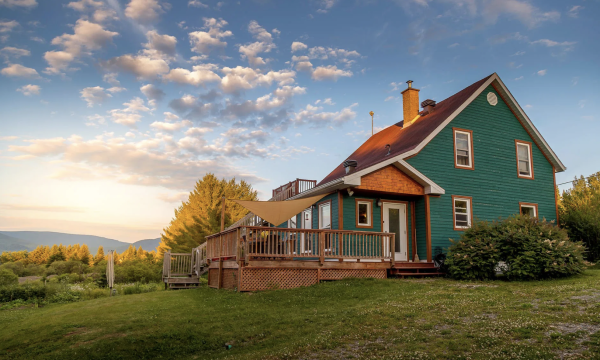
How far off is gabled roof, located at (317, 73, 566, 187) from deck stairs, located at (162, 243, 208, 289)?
266 inches

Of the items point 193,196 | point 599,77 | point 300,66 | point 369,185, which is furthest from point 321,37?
point 193,196

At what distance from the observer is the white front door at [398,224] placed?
645 inches

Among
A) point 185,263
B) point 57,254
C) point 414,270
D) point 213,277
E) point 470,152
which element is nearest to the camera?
point 414,270

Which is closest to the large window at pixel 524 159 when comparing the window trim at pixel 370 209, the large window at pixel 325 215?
the window trim at pixel 370 209

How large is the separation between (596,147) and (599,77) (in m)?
6.02

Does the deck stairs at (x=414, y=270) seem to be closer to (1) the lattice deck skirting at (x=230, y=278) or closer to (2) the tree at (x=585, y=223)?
(1) the lattice deck skirting at (x=230, y=278)

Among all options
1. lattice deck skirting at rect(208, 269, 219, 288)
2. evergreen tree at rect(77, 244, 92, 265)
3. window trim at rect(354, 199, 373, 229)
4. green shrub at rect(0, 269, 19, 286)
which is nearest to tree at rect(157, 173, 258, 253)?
green shrub at rect(0, 269, 19, 286)

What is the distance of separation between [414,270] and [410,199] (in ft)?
9.94

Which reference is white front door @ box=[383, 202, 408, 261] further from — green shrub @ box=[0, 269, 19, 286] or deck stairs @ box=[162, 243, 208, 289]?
green shrub @ box=[0, 269, 19, 286]

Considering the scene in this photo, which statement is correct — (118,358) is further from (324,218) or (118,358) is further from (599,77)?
(599,77)

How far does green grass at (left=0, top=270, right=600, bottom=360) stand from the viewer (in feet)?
18.8

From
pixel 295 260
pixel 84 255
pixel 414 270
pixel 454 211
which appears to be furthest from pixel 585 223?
pixel 84 255

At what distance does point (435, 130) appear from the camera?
661 inches

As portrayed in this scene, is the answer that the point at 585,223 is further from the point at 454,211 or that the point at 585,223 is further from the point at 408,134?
the point at 408,134
